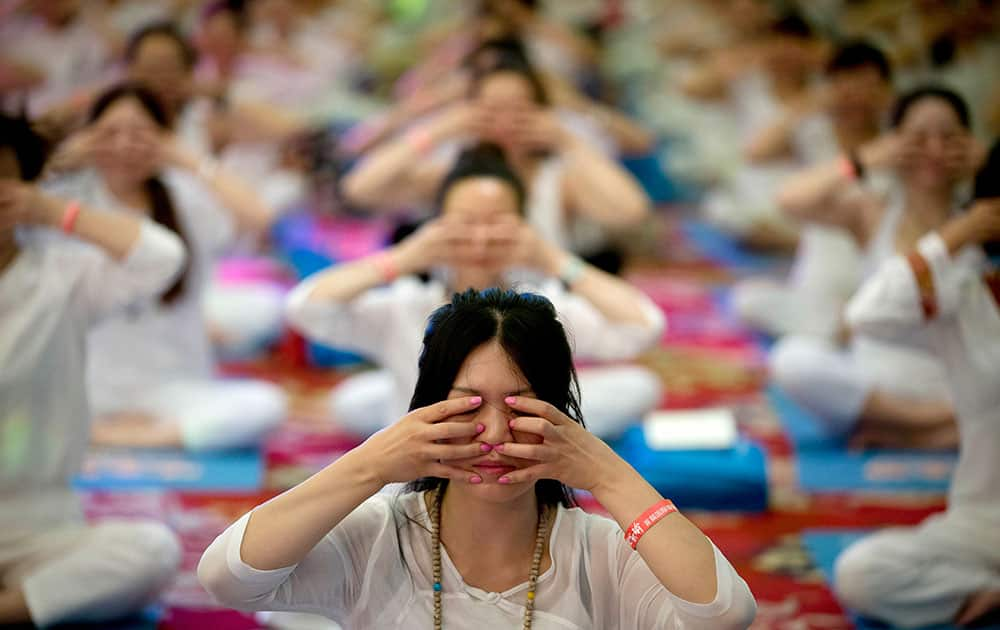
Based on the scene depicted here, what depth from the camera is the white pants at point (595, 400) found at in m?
3.45

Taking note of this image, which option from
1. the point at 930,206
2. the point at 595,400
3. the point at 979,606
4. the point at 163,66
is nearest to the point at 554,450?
the point at 979,606

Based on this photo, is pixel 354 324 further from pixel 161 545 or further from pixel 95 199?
pixel 95 199

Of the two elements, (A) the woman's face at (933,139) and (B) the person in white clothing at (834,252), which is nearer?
(A) the woman's face at (933,139)

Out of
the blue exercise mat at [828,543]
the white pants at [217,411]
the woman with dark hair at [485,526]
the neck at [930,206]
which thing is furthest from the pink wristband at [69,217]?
the neck at [930,206]

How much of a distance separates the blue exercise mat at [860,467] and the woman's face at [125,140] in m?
1.82

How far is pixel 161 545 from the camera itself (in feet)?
8.57

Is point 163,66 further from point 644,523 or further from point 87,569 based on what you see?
point 644,523

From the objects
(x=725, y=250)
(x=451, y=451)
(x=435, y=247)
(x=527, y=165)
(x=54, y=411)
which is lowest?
(x=451, y=451)

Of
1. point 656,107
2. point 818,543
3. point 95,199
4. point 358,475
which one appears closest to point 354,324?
point 95,199

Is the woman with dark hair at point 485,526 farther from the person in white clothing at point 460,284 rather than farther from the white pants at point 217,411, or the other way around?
the white pants at point 217,411

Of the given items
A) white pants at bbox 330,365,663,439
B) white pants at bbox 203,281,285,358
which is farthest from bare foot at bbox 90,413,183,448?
white pants at bbox 203,281,285,358

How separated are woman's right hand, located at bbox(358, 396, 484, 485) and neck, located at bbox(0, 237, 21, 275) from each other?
Result: 1.19 m

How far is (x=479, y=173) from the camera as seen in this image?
120 inches

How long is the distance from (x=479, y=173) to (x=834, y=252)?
1.86 metres
